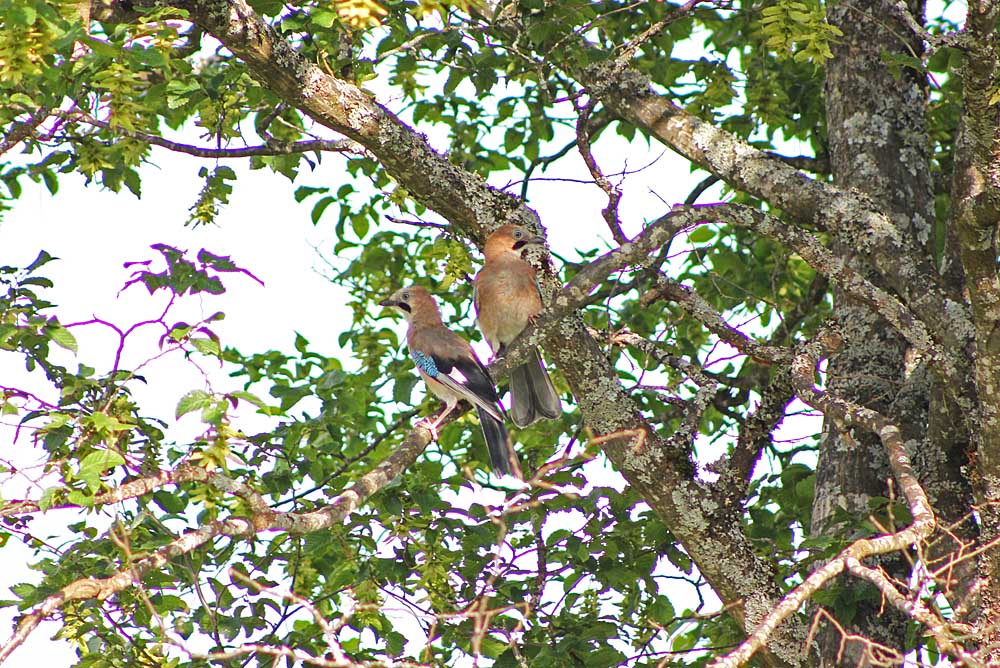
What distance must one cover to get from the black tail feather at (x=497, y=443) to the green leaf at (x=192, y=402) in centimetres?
273

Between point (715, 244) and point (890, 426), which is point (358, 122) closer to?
point (890, 426)

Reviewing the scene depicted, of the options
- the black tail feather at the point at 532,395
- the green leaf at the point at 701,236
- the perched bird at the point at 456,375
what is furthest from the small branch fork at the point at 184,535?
the green leaf at the point at 701,236

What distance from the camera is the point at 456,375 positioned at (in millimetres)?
6176

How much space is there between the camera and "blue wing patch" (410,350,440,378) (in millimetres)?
6402

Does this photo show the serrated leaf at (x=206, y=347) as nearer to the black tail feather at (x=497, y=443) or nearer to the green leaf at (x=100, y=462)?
the green leaf at (x=100, y=462)

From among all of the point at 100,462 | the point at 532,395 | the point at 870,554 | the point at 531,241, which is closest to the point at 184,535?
the point at 100,462

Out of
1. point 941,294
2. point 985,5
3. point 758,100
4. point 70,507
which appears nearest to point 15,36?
point 70,507

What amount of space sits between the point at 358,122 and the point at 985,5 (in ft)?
8.10

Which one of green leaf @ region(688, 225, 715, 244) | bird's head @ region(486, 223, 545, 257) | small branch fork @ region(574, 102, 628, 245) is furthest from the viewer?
green leaf @ region(688, 225, 715, 244)

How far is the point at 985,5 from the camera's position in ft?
12.5

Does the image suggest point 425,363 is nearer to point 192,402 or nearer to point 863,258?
point 863,258

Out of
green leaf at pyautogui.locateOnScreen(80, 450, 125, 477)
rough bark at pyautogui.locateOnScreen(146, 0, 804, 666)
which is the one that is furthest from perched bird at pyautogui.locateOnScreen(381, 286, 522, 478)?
green leaf at pyautogui.locateOnScreen(80, 450, 125, 477)

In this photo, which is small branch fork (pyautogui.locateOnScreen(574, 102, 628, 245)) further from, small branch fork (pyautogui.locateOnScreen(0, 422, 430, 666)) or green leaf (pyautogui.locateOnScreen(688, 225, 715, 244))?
green leaf (pyautogui.locateOnScreen(688, 225, 715, 244))

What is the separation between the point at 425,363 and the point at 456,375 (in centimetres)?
42
